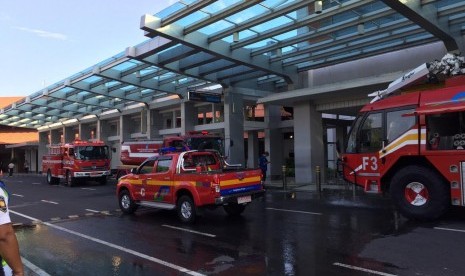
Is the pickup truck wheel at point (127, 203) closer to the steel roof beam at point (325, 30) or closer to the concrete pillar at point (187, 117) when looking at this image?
the steel roof beam at point (325, 30)

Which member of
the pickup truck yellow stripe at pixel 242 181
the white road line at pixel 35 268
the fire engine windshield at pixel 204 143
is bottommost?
the white road line at pixel 35 268

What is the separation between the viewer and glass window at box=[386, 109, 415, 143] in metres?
10.6

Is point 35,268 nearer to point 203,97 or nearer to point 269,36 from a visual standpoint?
point 269,36

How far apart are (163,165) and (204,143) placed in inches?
384

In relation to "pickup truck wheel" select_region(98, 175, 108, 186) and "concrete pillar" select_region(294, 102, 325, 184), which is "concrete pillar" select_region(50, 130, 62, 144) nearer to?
"pickup truck wheel" select_region(98, 175, 108, 186)

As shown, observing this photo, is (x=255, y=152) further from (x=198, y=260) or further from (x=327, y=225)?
(x=198, y=260)

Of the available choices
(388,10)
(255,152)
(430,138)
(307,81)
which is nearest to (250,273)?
(430,138)

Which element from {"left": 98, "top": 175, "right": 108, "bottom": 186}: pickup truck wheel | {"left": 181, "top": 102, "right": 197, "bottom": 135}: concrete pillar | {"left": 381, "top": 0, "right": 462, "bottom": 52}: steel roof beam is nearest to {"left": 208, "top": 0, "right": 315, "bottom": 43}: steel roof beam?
{"left": 381, "top": 0, "right": 462, "bottom": 52}: steel roof beam

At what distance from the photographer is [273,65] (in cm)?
2156

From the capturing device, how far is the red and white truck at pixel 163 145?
842 inches

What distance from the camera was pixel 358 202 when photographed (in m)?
14.0

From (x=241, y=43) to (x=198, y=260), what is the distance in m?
12.3

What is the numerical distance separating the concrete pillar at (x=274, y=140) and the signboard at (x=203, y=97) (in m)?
3.98

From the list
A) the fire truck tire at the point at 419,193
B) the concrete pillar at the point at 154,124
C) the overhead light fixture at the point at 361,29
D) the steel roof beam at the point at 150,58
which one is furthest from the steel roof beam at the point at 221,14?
the concrete pillar at the point at 154,124
